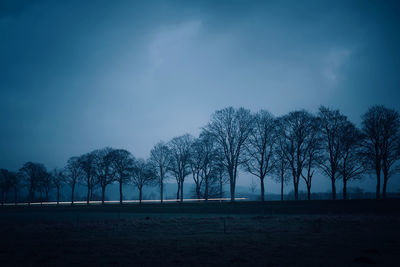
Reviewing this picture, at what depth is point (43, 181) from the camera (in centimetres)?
8012

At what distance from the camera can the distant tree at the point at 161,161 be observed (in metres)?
67.9

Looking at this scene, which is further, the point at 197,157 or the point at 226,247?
the point at 197,157

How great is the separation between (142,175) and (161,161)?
22.9 feet

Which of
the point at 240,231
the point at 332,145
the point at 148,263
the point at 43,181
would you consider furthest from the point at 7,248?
the point at 43,181

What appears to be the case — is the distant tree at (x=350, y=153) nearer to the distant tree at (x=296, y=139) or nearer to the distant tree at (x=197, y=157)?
the distant tree at (x=296, y=139)

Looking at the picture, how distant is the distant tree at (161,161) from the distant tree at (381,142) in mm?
41714

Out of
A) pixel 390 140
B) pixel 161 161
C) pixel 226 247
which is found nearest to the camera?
pixel 226 247

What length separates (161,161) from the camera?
6875 cm

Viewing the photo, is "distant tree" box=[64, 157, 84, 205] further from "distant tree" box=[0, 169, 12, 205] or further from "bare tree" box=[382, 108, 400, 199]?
"bare tree" box=[382, 108, 400, 199]

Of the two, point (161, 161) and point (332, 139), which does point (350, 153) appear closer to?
point (332, 139)

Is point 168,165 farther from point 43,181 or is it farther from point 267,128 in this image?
point 43,181

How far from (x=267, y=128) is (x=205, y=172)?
63.7 ft

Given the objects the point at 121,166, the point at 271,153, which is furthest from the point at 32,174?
the point at 271,153

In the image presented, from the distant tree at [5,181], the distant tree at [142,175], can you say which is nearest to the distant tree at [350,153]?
the distant tree at [142,175]
